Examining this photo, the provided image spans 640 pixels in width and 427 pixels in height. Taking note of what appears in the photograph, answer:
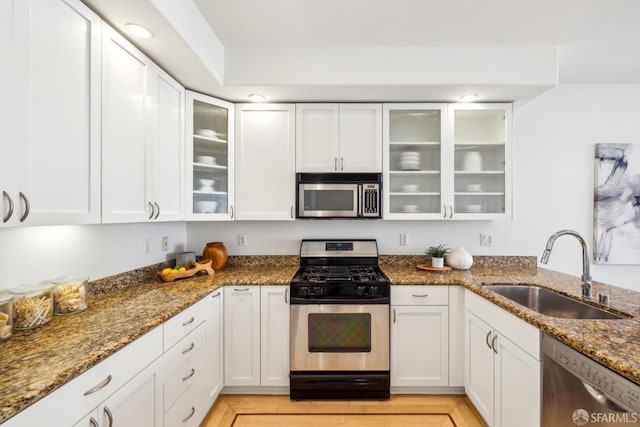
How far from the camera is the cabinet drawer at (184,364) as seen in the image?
1437 millimetres

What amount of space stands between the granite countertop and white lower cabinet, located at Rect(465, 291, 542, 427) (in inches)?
4.2

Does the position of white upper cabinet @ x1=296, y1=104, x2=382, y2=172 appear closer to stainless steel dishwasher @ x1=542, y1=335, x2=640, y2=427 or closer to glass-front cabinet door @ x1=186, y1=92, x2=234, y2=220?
glass-front cabinet door @ x1=186, y1=92, x2=234, y2=220

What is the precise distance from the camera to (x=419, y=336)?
7.02 feet

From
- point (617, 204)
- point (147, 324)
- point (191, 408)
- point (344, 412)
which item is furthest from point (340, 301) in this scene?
point (617, 204)

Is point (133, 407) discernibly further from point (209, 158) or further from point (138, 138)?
point (209, 158)

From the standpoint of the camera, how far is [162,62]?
5.90 feet

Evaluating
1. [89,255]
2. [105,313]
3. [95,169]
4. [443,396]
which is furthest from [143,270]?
[443,396]

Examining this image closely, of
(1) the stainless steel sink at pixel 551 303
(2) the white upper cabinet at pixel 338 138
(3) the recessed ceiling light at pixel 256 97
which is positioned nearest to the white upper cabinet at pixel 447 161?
(2) the white upper cabinet at pixel 338 138

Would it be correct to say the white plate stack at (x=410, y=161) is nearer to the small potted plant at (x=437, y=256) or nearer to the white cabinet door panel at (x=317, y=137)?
the white cabinet door panel at (x=317, y=137)

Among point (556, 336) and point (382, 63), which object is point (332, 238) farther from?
point (556, 336)

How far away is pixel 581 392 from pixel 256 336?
71.5 inches

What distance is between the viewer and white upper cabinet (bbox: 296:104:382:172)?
242 cm

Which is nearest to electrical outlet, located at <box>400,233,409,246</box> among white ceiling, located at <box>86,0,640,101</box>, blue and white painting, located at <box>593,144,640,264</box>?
white ceiling, located at <box>86,0,640,101</box>

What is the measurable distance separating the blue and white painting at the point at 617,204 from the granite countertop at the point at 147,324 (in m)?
0.84
